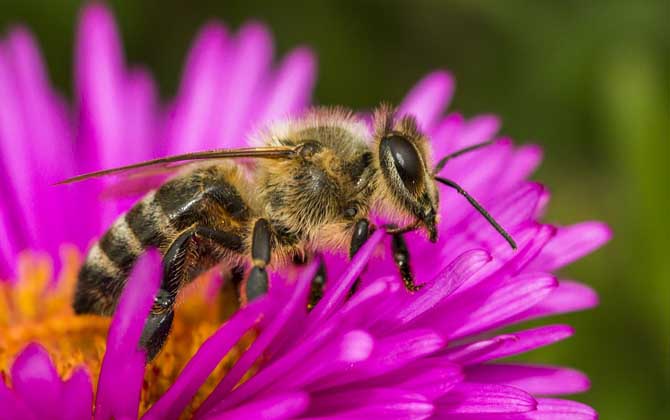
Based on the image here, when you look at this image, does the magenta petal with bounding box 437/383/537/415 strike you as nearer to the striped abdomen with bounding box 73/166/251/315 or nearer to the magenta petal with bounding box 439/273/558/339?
the magenta petal with bounding box 439/273/558/339

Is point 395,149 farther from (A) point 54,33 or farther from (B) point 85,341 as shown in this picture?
(A) point 54,33

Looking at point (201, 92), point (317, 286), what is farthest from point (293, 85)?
point (317, 286)

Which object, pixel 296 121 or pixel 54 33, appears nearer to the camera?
pixel 296 121

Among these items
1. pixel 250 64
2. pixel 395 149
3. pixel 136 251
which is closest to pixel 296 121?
pixel 395 149

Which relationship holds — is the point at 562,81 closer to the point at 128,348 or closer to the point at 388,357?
the point at 388,357

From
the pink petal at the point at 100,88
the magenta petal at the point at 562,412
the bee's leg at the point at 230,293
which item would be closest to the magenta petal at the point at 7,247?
the pink petal at the point at 100,88

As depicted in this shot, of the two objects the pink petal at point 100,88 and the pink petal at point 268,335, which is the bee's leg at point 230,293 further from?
the pink petal at point 100,88
